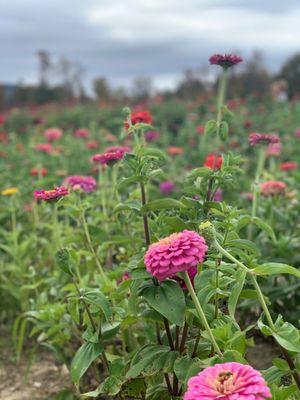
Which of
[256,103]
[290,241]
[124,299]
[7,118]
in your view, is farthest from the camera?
[7,118]

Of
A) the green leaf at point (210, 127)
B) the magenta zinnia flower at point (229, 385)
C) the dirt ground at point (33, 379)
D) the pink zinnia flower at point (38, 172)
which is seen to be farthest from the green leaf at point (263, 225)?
the pink zinnia flower at point (38, 172)

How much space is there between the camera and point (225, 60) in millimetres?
1854

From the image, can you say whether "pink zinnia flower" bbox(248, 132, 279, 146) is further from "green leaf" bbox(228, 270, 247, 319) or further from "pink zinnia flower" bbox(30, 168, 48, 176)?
"pink zinnia flower" bbox(30, 168, 48, 176)

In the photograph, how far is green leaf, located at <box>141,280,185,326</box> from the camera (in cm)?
144

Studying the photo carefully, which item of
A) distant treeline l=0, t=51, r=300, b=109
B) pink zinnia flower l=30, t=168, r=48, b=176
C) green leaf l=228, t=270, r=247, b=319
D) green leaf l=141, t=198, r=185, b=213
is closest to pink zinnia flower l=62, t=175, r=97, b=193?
green leaf l=141, t=198, r=185, b=213

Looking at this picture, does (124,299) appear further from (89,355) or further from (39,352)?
(39,352)

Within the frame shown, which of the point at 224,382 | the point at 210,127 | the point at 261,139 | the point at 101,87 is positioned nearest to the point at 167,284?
the point at 224,382

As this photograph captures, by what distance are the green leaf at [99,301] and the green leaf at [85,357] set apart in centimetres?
11

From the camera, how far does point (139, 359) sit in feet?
5.44

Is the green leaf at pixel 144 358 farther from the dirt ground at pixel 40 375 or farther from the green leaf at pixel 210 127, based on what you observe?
the dirt ground at pixel 40 375

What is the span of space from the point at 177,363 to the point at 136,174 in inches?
19.4

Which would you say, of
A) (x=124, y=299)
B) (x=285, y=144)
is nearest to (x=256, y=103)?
(x=285, y=144)

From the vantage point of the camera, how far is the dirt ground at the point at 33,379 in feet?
8.46

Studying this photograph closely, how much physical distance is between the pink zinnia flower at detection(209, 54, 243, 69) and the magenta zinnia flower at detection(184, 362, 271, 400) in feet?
3.36
